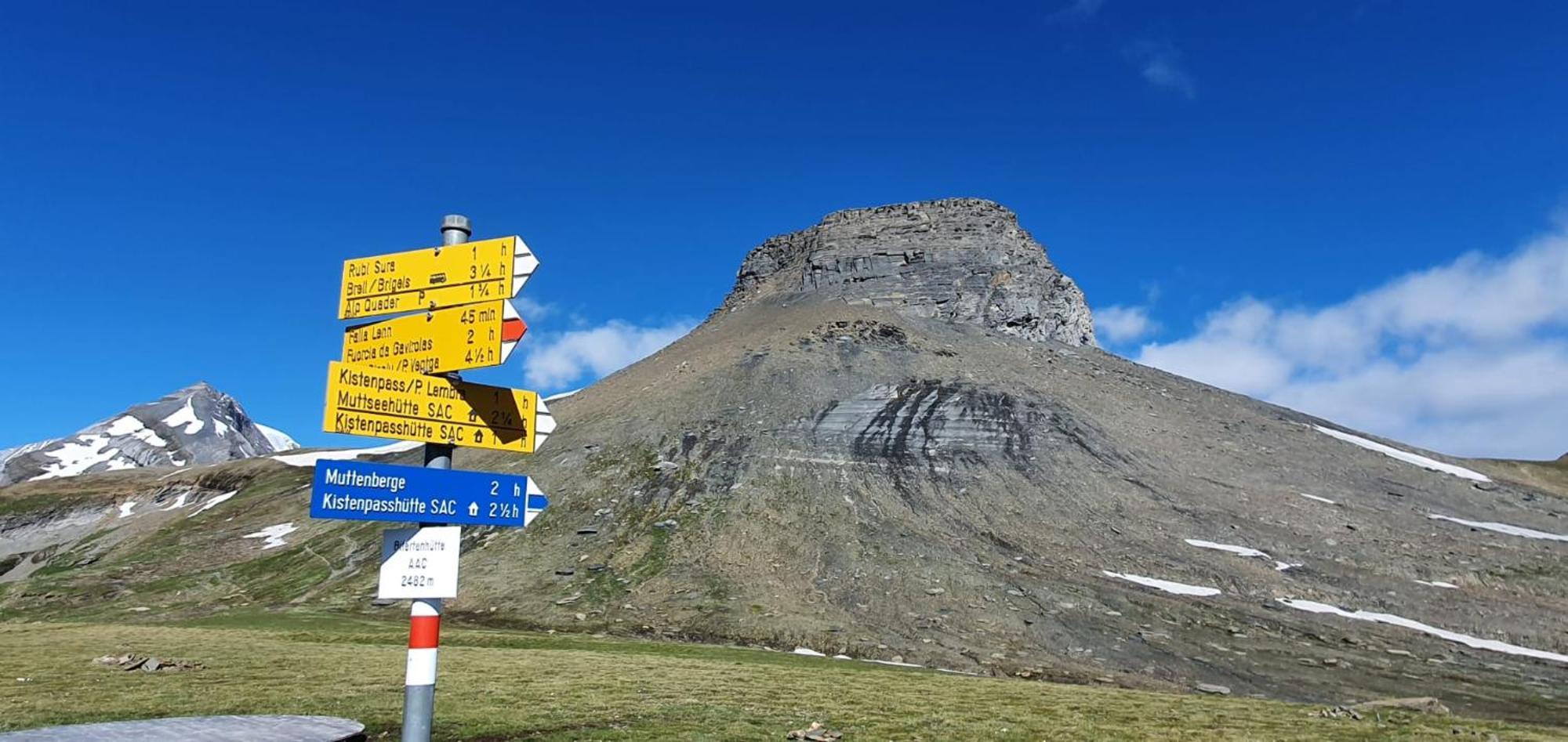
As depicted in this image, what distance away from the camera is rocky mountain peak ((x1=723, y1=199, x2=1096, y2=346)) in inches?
4424

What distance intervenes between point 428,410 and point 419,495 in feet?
2.91

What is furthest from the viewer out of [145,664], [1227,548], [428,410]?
[1227,548]

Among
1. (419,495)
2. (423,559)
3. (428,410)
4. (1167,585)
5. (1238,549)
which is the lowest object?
(1167,585)

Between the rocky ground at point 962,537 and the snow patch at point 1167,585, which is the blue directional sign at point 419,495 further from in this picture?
the snow patch at point 1167,585

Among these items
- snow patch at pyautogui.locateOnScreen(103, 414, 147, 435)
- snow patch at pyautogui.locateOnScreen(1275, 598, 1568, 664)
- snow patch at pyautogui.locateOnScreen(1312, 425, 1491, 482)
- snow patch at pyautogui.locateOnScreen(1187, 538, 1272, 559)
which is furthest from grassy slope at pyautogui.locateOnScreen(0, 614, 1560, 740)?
snow patch at pyautogui.locateOnScreen(103, 414, 147, 435)

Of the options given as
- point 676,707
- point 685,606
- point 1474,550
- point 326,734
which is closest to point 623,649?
point 685,606

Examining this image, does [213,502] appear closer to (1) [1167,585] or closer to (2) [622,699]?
(1) [1167,585]

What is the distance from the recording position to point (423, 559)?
326 inches

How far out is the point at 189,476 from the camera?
9500 centimetres

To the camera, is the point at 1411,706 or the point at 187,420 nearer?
the point at 1411,706

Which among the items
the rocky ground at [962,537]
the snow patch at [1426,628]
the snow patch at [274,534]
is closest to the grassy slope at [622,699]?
the rocky ground at [962,537]

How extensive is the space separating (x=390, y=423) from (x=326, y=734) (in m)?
5.96

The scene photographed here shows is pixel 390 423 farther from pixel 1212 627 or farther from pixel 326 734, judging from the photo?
pixel 1212 627

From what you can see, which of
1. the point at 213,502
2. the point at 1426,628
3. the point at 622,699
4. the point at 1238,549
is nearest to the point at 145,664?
the point at 622,699
